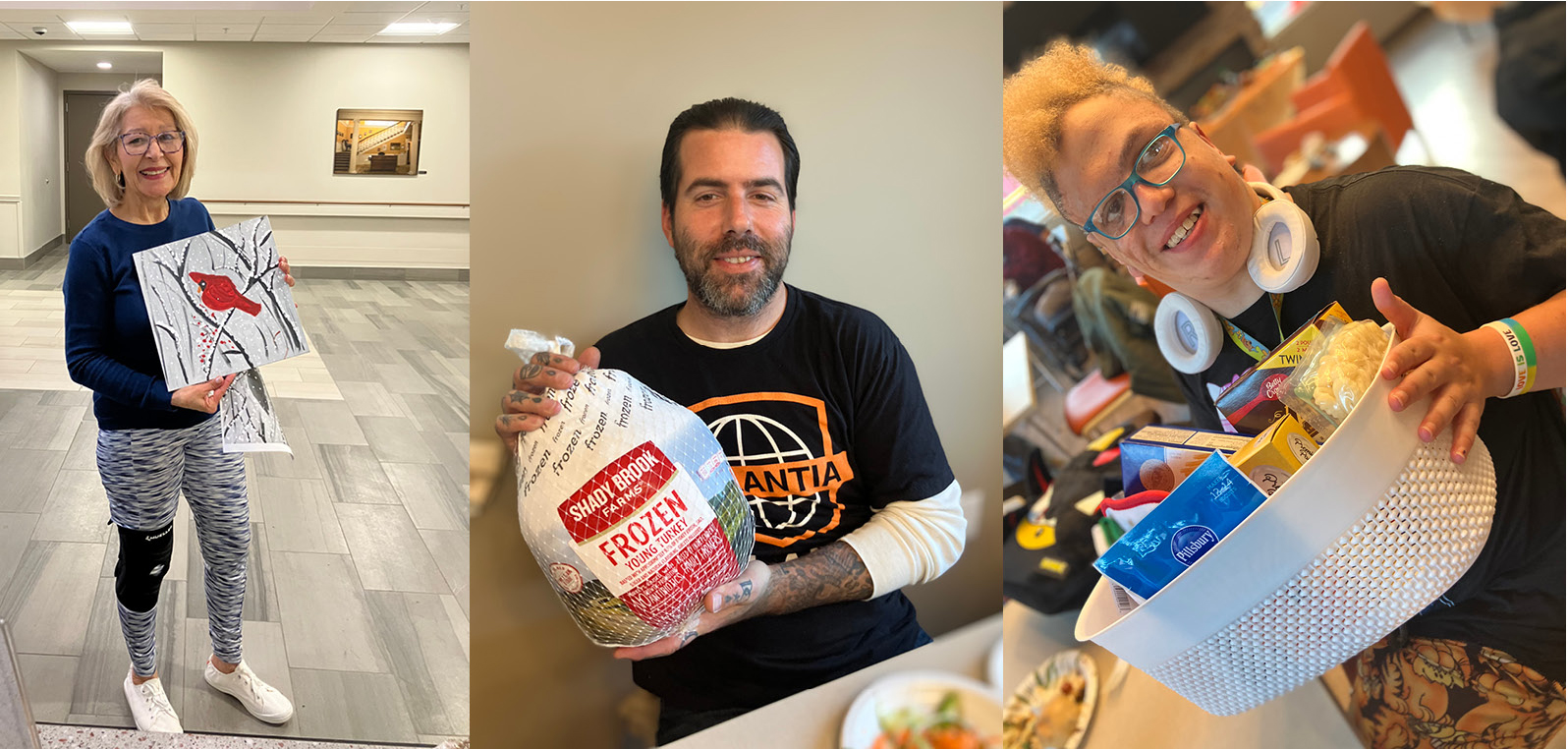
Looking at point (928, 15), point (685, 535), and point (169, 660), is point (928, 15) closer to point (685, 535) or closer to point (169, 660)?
point (685, 535)

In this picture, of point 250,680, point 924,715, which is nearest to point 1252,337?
A: point 924,715

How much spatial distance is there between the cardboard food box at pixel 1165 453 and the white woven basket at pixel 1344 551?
271mm

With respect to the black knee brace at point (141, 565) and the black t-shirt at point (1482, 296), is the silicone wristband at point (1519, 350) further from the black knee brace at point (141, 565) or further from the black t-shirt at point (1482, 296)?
the black knee brace at point (141, 565)

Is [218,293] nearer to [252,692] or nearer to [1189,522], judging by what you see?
[252,692]

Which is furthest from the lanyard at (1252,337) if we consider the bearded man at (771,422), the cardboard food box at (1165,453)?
the bearded man at (771,422)

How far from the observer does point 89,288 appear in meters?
1.41

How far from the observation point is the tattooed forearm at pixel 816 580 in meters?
1.35

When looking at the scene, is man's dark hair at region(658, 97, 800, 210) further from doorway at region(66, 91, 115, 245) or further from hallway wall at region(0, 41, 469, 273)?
doorway at region(66, 91, 115, 245)

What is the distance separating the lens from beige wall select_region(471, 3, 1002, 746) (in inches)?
52.1

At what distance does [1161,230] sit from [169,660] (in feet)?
5.46

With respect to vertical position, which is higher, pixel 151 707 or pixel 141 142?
pixel 141 142

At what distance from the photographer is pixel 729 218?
4.29ft

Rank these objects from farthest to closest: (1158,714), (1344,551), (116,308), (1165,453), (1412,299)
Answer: (1158,714) → (1165,453) → (116,308) → (1412,299) → (1344,551)

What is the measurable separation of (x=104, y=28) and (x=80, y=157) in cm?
19
